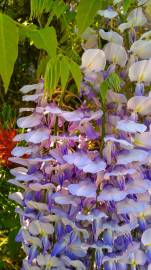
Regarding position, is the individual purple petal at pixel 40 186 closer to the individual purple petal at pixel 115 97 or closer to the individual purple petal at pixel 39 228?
the individual purple petal at pixel 39 228

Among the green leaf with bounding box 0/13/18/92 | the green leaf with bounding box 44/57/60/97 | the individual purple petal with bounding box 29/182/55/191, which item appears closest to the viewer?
the green leaf with bounding box 0/13/18/92

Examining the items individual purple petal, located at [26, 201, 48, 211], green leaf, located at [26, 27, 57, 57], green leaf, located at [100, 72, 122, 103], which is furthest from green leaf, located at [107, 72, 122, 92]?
individual purple petal, located at [26, 201, 48, 211]

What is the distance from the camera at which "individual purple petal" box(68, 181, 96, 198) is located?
→ 0.81 metres

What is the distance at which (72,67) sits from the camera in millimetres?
783

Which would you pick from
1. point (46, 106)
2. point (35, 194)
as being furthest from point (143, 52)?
point (35, 194)

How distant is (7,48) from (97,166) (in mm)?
234

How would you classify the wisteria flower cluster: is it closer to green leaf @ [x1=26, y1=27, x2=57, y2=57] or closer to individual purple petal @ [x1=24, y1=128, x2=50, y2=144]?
individual purple petal @ [x1=24, y1=128, x2=50, y2=144]

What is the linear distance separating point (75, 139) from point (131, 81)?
0.45 feet

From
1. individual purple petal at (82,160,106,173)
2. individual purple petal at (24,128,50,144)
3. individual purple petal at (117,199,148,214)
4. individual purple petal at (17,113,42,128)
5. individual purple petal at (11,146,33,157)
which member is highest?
individual purple petal at (17,113,42,128)

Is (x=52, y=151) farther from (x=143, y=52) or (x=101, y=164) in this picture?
(x=143, y=52)

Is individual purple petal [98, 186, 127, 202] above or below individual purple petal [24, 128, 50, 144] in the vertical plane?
below

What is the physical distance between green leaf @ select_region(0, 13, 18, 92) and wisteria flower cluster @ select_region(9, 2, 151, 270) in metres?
0.18

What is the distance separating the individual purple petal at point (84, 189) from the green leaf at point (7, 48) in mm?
217

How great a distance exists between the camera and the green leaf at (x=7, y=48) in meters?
0.65
